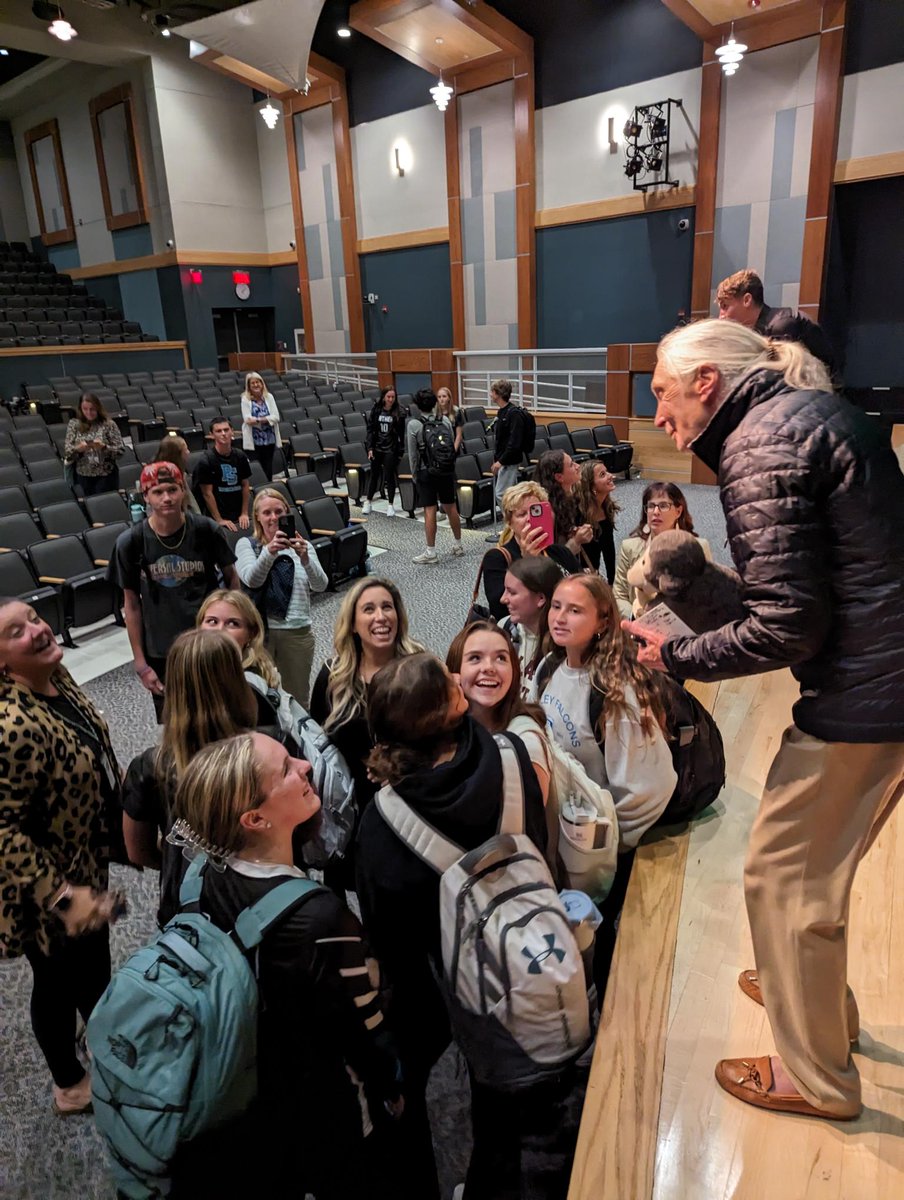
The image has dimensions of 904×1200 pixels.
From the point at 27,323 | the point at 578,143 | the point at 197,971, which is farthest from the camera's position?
the point at 27,323

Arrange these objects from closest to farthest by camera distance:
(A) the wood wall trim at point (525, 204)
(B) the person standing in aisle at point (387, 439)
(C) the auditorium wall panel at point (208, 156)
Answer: (B) the person standing in aisle at point (387, 439) < (A) the wood wall trim at point (525, 204) < (C) the auditorium wall panel at point (208, 156)

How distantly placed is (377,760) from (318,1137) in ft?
2.08

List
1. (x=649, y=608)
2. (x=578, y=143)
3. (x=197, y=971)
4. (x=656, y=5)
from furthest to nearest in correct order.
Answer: (x=578, y=143), (x=656, y=5), (x=649, y=608), (x=197, y=971)

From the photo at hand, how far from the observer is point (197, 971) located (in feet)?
3.85

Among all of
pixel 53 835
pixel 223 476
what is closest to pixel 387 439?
pixel 223 476

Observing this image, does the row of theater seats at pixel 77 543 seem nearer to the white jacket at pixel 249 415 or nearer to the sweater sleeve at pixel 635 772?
the white jacket at pixel 249 415

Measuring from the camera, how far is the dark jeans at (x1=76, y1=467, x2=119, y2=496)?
634 centimetres

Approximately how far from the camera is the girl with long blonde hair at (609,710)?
6.82ft

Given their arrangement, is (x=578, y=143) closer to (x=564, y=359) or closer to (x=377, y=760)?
(x=564, y=359)

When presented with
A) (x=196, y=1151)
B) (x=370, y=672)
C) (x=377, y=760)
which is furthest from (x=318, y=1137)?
(x=370, y=672)

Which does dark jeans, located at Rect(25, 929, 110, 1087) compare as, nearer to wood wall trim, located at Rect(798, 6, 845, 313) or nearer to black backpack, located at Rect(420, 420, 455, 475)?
black backpack, located at Rect(420, 420, 455, 475)

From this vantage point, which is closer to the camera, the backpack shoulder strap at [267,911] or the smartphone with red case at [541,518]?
the backpack shoulder strap at [267,911]

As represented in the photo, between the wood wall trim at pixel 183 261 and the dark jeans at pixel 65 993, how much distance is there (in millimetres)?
16831

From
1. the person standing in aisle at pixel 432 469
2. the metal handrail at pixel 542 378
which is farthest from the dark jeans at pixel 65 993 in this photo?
the metal handrail at pixel 542 378
